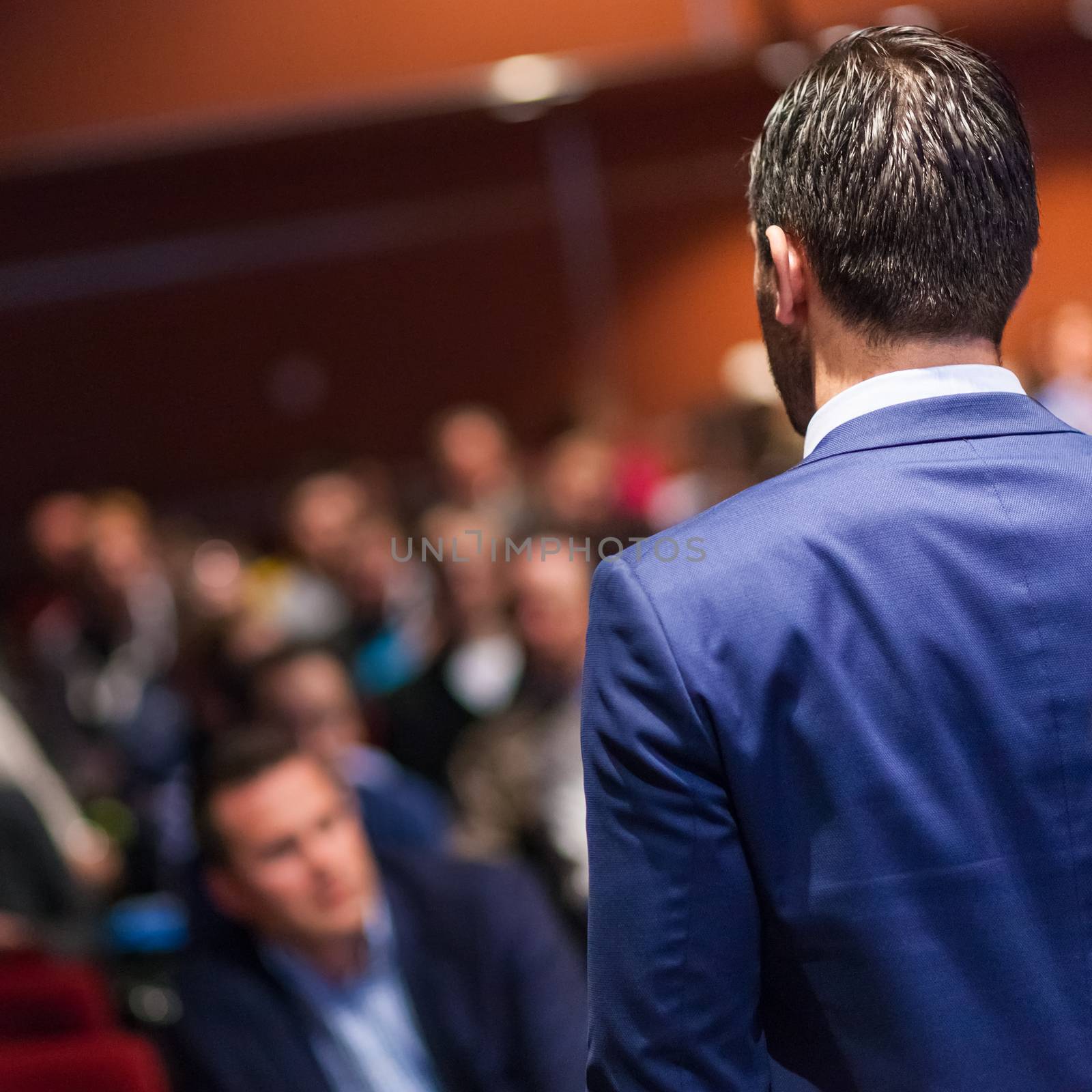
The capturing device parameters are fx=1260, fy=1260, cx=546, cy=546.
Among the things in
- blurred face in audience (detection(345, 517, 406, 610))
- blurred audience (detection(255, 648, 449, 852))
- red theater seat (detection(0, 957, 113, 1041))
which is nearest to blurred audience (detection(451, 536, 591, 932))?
blurred audience (detection(255, 648, 449, 852))

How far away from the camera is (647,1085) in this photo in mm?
753

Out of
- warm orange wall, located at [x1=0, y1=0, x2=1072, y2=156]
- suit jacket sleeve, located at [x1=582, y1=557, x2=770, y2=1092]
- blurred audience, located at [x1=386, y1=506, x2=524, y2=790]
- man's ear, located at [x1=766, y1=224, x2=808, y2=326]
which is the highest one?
warm orange wall, located at [x1=0, y1=0, x2=1072, y2=156]

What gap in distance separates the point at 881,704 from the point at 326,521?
129 inches

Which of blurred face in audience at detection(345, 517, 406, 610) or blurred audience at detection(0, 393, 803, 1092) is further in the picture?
blurred face in audience at detection(345, 517, 406, 610)

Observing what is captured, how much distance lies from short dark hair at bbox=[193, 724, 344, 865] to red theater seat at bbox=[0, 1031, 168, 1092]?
325 mm

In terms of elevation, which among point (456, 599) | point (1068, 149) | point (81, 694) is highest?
point (1068, 149)

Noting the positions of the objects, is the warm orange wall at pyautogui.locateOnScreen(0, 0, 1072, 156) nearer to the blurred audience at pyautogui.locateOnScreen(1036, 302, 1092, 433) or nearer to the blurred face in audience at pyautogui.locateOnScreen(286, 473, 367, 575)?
the blurred audience at pyautogui.locateOnScreen(1036, 302, 1092, 433)

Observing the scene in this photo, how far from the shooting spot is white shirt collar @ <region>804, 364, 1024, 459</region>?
29.8 inches

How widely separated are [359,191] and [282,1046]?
15.2ft

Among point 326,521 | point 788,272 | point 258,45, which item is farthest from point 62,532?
point 788,272

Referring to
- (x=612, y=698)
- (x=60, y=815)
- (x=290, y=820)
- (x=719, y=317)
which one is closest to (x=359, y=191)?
(x=719, y=317)

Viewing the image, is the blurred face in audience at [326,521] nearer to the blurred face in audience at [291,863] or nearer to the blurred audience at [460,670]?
the blurred audience at [460,670]

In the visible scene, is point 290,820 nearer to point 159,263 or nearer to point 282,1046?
point 282,1046

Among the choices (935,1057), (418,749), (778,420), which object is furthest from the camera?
(778,420)
